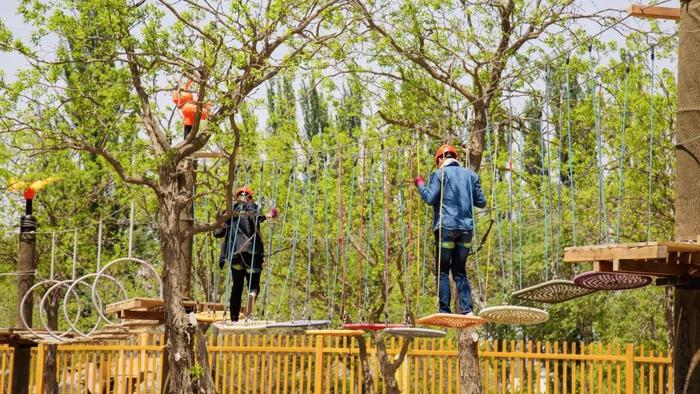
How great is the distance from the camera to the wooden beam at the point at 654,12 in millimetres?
8562

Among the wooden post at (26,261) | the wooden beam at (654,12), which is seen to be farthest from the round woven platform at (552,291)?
the wooden post at (26,261)

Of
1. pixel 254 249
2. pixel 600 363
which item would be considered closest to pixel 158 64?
pixel 254 249

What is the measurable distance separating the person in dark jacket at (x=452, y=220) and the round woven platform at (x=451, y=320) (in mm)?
570

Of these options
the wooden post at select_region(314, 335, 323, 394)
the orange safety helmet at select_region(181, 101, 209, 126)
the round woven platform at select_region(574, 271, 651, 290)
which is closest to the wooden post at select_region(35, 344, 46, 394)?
the wooden post at select_region(314, 335, 323, 394)

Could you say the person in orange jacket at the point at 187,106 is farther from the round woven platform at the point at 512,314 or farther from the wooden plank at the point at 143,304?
the round woven platform at the point at 512,314

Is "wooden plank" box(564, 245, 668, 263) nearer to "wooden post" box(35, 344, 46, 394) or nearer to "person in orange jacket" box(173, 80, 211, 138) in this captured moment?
"person in orange jacket" box(173, 80, 211, 138)

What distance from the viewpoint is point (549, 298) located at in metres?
9.62

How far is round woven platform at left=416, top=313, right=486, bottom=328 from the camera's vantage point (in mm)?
9336

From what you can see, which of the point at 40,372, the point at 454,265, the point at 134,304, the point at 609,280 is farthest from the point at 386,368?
the point at 609,280

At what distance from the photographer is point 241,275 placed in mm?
13039

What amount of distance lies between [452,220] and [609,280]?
2342mm

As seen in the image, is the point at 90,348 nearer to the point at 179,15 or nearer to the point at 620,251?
the point at 179,15

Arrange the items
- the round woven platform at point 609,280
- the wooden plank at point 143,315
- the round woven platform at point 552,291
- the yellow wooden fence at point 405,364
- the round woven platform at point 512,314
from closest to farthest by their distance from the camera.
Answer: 1. the round woven platform at point 609,280
2. the round woven platform at point 552,291
3. the round woven platform at point 512,314
4. the wooden plank at point 143,315
5. the yellow wooden fence at point 405,364

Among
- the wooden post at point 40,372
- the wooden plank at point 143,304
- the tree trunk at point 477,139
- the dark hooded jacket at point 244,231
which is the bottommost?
the wooden post at point 40,372
